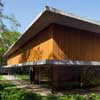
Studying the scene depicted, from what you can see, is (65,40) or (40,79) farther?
(40,79)

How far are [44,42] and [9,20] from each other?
7.87 metres

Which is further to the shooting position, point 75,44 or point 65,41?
point 75,44

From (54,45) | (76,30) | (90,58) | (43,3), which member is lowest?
(90,58)

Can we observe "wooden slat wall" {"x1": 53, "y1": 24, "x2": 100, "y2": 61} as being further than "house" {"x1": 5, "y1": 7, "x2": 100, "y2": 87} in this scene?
Yes

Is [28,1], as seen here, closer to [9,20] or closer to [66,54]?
[66,54]

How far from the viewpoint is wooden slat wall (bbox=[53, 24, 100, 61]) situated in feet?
30.9

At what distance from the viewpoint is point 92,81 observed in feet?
45.0

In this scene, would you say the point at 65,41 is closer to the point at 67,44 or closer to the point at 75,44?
the point at 67,44

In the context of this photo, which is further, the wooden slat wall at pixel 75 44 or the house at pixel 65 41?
the wooden slat wall at pixel 75 44

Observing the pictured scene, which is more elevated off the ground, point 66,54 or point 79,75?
point 66,54

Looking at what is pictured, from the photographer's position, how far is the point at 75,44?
9.98 meters

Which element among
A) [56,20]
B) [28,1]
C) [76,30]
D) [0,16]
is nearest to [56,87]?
[76,30]

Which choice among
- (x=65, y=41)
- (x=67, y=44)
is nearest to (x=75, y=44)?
(x=67, y=44)

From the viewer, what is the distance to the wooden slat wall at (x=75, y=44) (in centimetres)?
941
